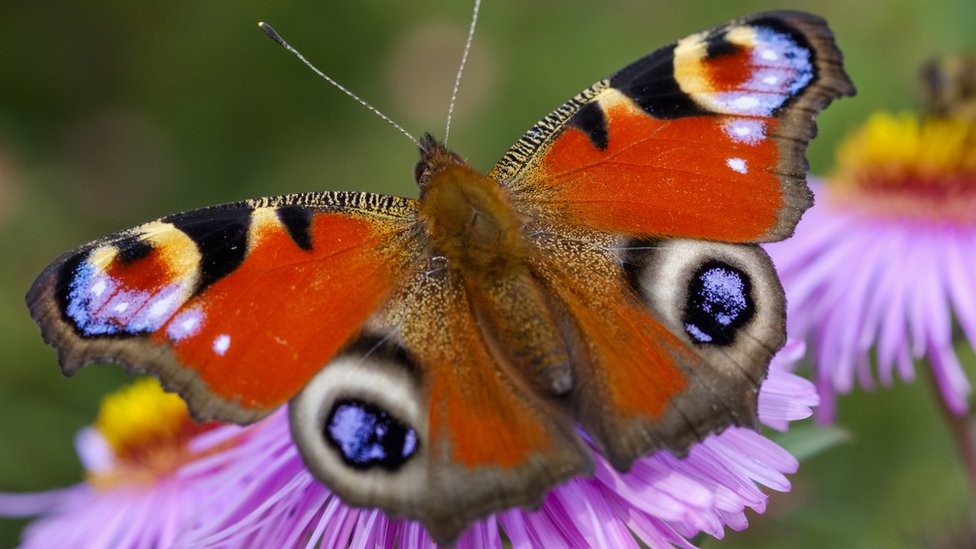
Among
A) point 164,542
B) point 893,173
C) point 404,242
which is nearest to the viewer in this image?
point 404,242

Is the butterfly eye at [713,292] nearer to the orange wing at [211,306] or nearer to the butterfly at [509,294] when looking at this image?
the butterfly at [509,294]

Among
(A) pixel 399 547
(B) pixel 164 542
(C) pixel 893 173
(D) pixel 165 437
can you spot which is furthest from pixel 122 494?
(C) pixel 893 173

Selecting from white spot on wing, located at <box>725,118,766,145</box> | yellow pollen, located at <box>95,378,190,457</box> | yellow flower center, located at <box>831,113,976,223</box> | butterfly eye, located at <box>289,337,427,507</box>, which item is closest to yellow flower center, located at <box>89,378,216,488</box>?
yellow pollen, located at <box>95,378,190,457</box>

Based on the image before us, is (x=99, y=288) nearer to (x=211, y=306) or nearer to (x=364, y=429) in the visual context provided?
(x=211, y=306)

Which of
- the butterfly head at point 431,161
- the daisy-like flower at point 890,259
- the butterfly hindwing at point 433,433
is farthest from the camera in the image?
the daisy-like flower at point 890,259

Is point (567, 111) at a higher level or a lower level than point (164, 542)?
higher

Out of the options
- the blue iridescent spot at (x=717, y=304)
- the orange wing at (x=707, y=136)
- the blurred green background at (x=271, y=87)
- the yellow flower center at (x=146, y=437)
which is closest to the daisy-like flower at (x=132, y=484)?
the yellow flower center at (x=146, y=437)

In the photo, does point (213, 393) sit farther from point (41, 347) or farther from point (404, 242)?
point (41, 347)

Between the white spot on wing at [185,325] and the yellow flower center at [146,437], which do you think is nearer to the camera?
the white spot on wing at [185,325]

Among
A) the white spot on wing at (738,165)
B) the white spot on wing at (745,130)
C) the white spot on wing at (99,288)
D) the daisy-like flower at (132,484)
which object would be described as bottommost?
the daisy-like flower at (132,484)
